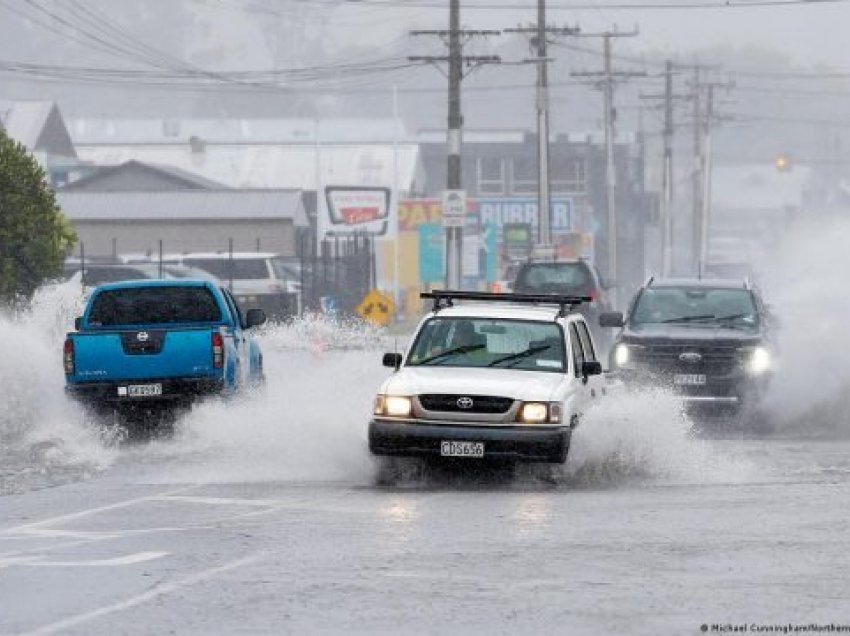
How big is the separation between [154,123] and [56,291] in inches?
4256

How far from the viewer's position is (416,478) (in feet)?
62.9

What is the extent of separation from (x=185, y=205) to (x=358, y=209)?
768cm

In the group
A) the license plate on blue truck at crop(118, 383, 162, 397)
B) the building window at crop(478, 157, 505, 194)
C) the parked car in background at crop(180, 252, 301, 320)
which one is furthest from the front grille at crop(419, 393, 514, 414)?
the building window at crop(478, 157, 505, 194)

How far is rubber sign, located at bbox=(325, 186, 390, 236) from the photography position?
263ft

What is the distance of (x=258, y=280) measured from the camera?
57156mm

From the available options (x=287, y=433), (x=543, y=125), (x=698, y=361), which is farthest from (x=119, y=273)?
(x=287, y=433)

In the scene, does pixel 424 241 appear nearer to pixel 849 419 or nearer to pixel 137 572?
pixel 849 419

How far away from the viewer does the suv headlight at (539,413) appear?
1833cm

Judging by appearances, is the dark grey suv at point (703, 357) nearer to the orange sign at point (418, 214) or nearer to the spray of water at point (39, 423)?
the spray of water at point (39, 423)

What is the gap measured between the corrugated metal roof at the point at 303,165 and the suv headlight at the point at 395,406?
89.1 metres

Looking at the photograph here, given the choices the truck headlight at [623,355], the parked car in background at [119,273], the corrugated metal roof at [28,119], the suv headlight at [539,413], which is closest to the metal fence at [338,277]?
the parked car in background at [119,273]

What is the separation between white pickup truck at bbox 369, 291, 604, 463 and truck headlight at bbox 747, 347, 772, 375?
7.40m

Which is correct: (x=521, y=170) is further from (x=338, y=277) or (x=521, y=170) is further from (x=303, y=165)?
(x=338, y=277)

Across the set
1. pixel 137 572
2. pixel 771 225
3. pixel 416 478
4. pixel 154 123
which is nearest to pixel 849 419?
pixel 416 478
